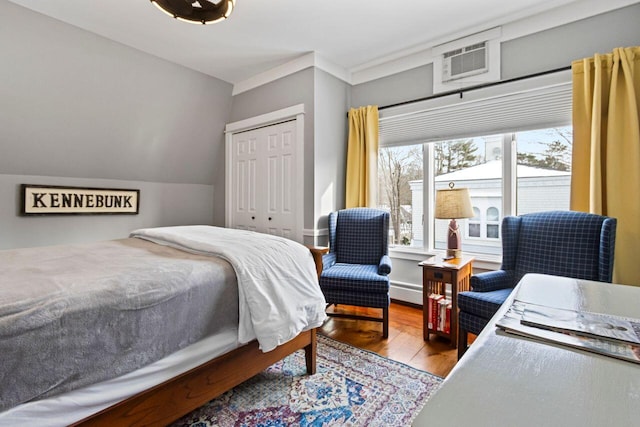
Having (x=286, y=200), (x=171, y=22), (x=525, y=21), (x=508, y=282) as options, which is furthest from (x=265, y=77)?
(x=508, y=282)

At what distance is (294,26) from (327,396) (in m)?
2.82

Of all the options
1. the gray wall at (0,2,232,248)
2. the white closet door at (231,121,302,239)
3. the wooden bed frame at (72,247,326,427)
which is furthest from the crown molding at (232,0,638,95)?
the wooden bed frame at (72,247,326,427)

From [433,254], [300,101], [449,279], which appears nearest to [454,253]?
[449,279]

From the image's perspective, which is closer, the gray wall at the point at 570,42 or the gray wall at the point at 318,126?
the gray wall at the point at 570,42

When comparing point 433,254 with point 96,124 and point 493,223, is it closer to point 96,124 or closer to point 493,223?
point 493,223

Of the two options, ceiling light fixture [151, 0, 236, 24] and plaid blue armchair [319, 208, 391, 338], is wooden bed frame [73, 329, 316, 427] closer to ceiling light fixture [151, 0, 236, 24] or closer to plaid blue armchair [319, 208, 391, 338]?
plaid blue armchair [319, 208, 391, 338]

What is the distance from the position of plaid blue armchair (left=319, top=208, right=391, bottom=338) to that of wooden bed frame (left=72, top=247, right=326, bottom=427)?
850 mm

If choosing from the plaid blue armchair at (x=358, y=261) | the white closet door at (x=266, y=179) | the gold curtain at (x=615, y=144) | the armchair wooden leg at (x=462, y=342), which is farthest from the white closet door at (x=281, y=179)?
the gold curtain at (x=615, y=144)

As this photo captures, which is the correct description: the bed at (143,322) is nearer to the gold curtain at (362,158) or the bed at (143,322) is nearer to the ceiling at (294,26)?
the gold curtain at (362,158)

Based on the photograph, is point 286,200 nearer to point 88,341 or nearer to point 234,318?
point 234,318

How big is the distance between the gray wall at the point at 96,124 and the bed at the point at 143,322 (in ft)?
4.89

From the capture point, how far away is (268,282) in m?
1.57

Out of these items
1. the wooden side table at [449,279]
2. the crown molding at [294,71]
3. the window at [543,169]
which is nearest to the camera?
the wooden side table at [449,279]

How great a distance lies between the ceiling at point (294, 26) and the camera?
2.38m
